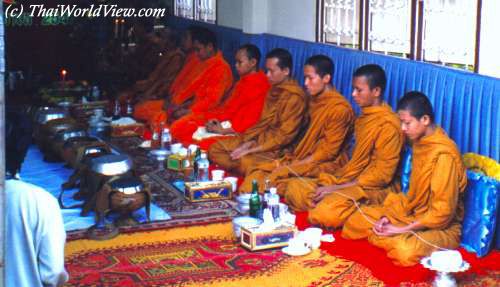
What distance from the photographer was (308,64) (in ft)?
26.2

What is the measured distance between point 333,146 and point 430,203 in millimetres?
1613

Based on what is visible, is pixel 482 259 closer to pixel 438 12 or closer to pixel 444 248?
pixel 444 248

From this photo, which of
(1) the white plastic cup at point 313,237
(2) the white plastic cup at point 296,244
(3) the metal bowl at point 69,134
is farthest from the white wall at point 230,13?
(2) the white plastic cup at point 296,244

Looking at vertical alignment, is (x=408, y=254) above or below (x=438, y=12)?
below

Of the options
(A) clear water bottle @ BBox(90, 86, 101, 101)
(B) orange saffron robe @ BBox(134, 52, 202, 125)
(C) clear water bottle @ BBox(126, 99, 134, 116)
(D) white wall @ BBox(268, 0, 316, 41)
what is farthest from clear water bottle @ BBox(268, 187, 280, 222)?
(A) clear water bottle @ BBox(90, 86, 101, 101)

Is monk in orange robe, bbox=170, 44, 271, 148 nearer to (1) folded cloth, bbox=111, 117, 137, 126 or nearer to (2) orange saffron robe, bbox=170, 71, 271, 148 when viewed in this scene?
(2) orange saffron robe, bbox=170, 71, 271, 148

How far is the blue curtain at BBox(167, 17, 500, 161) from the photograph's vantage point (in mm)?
6656

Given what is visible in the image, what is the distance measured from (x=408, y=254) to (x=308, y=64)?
7.98ft

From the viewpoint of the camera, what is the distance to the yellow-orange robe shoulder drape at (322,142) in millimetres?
7738

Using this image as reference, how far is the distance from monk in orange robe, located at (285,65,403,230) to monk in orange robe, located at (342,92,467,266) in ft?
1.39

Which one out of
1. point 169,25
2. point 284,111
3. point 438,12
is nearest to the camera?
point 438,12

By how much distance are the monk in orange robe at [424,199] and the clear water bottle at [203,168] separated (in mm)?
2100

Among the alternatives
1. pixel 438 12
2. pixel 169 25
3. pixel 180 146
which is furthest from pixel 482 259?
pixel 169 25

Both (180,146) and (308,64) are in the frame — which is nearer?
(308,64)
